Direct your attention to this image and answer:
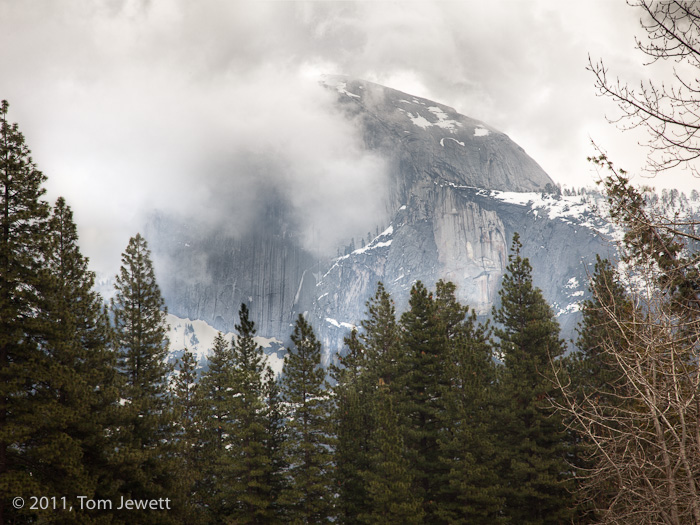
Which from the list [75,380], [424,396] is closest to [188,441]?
[424,396]

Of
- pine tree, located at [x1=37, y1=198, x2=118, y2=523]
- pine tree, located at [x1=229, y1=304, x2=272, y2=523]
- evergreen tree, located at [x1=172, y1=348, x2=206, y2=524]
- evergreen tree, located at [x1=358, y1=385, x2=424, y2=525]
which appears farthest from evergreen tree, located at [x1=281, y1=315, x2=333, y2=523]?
pine tree, located at [x1=37, y1=198, x2=118, y2=523]

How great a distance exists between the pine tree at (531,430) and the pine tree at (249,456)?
473 inches

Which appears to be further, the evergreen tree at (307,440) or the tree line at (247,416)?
the evergreen tree at (307,440)

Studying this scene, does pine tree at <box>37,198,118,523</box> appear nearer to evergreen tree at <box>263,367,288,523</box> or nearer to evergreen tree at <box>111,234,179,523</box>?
evergreen tree at <box>111,234,179,523</box>

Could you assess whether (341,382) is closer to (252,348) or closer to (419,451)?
(252,348)

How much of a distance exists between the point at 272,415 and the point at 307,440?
2954 millimetres

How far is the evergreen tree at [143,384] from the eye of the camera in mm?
18531

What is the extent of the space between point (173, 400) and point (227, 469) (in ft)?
24.9

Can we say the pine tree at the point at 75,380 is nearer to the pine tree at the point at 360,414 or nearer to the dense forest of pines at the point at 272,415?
the dense forest of pines at the point at 272,415

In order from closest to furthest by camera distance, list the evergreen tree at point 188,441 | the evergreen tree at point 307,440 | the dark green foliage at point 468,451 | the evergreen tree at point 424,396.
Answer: the dark green foliage at point 468,451
the evergreen tree at point 188,441
the evergreen tree at point 424,396
the evergreen tree at point 307,440

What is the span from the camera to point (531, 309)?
89.4 ft

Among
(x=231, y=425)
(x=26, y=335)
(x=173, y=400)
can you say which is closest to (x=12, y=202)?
(x=26, y=335)

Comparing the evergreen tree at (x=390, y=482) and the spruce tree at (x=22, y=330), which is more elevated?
the spruce tree at (x=22, y=330)

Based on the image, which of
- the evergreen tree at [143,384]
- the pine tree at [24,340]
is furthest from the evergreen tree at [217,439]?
the pine tree at [24,340]
